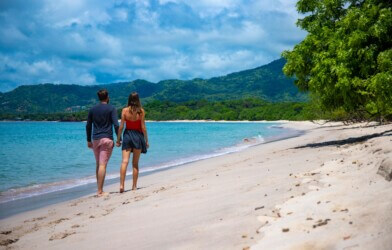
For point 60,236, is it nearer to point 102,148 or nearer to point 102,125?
point 102,148

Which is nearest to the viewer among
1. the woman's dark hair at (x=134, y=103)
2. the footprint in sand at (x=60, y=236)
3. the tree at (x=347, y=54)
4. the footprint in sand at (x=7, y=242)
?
the footprint in sand at (x=60, y=236)

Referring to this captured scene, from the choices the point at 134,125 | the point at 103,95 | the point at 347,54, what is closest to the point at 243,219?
the point at 134,125

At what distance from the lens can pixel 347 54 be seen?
1439cm

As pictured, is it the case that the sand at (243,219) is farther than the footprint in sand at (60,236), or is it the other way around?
the footprint in sand at (60,236)

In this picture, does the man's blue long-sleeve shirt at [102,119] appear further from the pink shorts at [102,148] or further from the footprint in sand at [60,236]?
the footprint in sand at [60,236]

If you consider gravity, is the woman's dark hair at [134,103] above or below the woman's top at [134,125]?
above

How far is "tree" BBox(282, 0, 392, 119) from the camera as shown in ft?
46.3

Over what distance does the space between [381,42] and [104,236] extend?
1367cm

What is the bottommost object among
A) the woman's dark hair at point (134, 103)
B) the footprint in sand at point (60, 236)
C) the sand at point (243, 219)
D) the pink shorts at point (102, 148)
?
the footprint in sand at point (60, 236)

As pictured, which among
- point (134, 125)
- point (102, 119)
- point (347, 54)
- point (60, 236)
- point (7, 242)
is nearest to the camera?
point (60, 236)

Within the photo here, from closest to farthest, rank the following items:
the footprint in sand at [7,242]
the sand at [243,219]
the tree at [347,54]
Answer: the sand at [243,219], the footprint in sand at [7,242], the tree at [347,54]

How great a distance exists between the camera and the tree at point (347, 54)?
556 inches

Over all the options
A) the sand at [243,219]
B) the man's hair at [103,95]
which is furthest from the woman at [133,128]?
the sand at [243,219]

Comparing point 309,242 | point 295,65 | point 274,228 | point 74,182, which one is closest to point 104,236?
point 274,228
